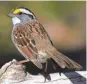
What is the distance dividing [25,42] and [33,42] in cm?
9

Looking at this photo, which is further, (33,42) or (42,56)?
(33,42)

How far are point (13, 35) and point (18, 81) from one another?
2.97 ft

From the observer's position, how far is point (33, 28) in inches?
236

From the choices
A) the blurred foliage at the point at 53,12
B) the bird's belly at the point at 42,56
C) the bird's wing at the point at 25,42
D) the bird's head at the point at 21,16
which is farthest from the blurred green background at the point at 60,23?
the bird's belly at the point at 42,56

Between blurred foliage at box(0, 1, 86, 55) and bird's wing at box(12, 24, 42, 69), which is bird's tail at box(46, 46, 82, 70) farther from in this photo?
blurred foliage at box(0, 1, 86, 55)

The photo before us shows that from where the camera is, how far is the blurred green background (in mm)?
8336

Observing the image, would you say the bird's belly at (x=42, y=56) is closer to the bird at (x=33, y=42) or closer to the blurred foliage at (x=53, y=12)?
the bird at (x=33, y=42)

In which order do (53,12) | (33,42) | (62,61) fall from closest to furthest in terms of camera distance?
(62,61), (33,42), (53,12)

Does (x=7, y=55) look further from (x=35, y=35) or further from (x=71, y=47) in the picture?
(x=35, y=35)

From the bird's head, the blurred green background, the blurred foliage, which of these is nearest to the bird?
the bird's head

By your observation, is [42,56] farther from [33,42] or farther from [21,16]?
[21,16]

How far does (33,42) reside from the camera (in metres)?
5.87

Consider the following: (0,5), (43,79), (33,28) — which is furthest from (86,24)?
(43,79)

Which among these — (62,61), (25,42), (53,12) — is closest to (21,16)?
(25,42)
